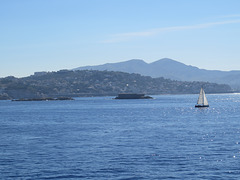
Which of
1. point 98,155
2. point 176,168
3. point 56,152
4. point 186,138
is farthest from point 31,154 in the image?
point 186,138

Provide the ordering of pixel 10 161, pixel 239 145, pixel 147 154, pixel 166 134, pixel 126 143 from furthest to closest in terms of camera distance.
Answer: pixel 166 134, pixel 126 143, pixel 239 145, pixel 147 154, pixel 10 161

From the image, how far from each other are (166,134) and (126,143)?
11808 millimetres

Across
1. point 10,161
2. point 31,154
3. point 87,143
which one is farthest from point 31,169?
point 87,143

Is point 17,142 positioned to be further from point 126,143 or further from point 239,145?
point 239,145

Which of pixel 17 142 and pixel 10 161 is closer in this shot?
pixel 10 161

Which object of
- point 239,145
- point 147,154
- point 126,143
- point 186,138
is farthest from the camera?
point 186,138

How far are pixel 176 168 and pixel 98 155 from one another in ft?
32.7

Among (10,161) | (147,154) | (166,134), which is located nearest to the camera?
(10,161)

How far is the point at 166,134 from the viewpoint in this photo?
62000 mm

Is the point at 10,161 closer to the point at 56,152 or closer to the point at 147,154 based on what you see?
the point at 56,152

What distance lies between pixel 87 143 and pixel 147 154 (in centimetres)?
1193

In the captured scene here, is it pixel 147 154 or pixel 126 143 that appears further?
pixel 126 143

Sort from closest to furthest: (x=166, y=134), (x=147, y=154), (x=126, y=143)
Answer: (x=147, y=154), (x=126, y=143), (x=166, y=134)

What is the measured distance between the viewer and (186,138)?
5653 cm
